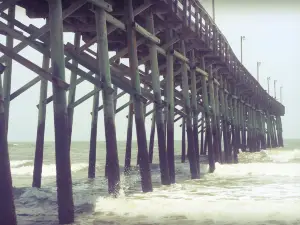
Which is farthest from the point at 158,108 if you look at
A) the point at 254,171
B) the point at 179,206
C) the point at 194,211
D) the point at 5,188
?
the point at 254,171

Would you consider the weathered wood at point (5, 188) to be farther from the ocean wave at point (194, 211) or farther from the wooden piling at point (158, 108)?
the wooden piling at point (158, 108)

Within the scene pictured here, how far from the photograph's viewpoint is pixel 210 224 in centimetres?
492

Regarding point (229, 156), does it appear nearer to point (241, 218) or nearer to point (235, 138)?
point (235, 138)

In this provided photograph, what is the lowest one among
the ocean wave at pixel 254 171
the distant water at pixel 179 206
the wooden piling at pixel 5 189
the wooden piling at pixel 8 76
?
the ocean wave at pixel 254 171

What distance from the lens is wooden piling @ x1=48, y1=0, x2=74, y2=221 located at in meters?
4.93

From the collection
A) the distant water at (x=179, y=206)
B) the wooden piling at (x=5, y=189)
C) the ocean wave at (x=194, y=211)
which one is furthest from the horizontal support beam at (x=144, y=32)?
the wooden piling at (x=5, y=189)

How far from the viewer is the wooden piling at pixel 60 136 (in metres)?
4.93

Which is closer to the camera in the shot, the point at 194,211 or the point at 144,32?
the point at 194,211

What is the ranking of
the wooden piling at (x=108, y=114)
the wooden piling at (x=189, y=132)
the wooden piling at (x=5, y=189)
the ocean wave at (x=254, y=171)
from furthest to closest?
1. the ocean wave at (x=254, y=171)
2. the wooden piling at (x=189, y=132)
3. the wooden piling at (x=108, y=114)
4. the wooden piling at (x=5, y=189)

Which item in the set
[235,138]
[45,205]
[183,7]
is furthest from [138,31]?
[235,138]

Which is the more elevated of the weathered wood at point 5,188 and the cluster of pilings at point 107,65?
the cluster of pilings at point 107,65

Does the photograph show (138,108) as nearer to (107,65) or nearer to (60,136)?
(107,65)

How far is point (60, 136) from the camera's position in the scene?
4.94 m

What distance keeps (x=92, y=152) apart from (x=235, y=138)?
34.5 feet
